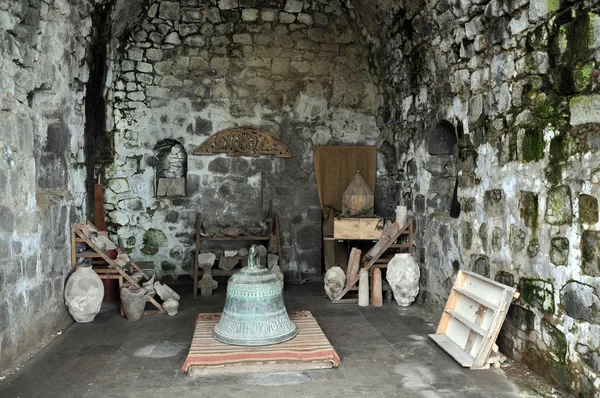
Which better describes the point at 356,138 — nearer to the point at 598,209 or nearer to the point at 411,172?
the point at 411,172

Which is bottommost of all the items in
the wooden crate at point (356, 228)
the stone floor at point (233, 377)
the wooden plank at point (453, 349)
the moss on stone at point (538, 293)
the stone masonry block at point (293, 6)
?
the stone floor at point (233, 377)

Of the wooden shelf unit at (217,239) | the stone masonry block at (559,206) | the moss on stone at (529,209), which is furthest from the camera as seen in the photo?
the wooden shelf unit at (217,239)

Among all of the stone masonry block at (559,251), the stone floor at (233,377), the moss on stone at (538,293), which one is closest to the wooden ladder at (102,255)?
the stone floor at (233,377)

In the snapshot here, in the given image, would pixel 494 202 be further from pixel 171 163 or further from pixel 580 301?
pixel 171 163

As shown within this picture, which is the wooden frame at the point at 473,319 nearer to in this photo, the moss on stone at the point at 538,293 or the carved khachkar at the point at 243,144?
the moss on stone at the point at 538,293

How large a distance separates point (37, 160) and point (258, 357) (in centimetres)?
233

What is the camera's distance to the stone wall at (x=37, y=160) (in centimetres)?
363

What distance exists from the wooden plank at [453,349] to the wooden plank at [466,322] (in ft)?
0.58

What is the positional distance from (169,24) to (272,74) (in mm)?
1329

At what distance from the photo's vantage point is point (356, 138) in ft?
21.7

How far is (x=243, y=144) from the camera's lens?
6430mm

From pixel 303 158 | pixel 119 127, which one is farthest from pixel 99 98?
pixel 303 158

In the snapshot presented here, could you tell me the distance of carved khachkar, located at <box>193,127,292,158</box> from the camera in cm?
640

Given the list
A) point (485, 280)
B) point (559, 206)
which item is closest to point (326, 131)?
point (485, 280)
